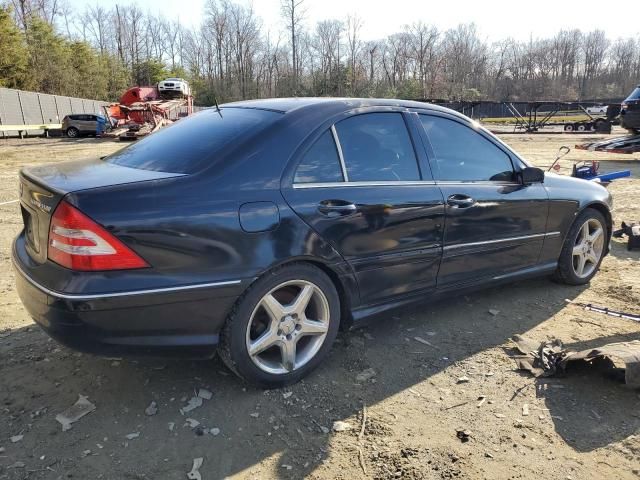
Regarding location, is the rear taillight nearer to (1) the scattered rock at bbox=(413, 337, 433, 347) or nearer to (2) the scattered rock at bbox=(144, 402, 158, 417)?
(2) the scattered rock at bbox=(144, 402, 158, 417)

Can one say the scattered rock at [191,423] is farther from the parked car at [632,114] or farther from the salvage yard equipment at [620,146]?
the parked car at [632,114]

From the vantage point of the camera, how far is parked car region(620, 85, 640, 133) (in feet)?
53.6

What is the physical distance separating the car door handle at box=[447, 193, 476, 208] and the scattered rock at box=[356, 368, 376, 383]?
1.23 metres

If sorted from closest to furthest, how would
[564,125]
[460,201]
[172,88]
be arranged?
[460,201] → [172,88] → [564,125]

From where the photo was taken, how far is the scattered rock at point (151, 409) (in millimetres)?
2709

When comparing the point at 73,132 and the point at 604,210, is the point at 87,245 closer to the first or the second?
the point at 604,210

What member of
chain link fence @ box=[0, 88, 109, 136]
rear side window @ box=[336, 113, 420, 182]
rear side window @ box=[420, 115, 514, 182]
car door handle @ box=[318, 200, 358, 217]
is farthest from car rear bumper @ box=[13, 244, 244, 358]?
chain link fence @ box=[0, 88, 109, 136]

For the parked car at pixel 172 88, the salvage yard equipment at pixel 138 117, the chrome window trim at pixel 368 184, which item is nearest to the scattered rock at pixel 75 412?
the chrome window trim at pixel 368 184

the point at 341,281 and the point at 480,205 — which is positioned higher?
the point at 480,205

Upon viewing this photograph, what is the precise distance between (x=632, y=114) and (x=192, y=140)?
17.5 m

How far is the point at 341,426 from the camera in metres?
2.63

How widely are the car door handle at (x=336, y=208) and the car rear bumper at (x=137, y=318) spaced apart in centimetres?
68

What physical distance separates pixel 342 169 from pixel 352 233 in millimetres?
393

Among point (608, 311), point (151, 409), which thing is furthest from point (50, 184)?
point (608, 311)
